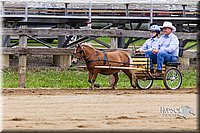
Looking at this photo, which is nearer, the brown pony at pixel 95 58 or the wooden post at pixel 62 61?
the brown pony at pixel 95 58

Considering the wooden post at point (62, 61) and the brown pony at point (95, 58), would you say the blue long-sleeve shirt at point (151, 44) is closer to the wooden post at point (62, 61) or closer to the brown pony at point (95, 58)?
the brown pony at point (95, 58)

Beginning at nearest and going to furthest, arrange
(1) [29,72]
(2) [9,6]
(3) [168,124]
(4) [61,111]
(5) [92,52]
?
(3) [168,124] → (4) [61,111] → (5) [92,52] → (1) [29,72] → (2) [9,6]

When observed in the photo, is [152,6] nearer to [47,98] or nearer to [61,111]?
[47,98]

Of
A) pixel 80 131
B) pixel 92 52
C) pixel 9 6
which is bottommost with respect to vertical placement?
pixel 80 131

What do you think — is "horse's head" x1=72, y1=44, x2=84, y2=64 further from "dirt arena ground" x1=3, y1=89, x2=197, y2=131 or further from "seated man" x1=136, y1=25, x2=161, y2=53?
"seated man" x1=136, y1=25, x2=161, y2=53

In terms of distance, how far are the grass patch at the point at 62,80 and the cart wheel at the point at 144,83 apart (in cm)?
90

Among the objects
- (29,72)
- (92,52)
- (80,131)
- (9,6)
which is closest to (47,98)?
(92,52)

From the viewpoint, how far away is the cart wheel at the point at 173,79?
Answer: 14.1 metres

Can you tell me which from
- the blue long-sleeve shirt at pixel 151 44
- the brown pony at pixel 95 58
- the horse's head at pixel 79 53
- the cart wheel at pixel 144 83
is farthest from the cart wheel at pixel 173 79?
the horse's head at pixel 79 53

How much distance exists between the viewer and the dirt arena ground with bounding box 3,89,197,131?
8.42 m

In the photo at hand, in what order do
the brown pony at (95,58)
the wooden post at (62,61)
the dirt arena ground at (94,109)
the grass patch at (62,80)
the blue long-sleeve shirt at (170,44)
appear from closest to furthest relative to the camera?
the dirt arena ground at (94,109)
the brown pony at (95,58)
the blue long-sleeve shirt at (170,44)
the grass patch at (62,80)
the wooden post at (62,61)

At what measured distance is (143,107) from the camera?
10242mm

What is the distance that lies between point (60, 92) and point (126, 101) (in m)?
2.00

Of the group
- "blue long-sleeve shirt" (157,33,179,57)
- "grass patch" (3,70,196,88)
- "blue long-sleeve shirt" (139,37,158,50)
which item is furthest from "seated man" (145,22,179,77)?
"grass patch" (3,70,196,88)
